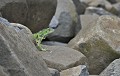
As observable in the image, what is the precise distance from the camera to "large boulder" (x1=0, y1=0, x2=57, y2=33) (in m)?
5.10

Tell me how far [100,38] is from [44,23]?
1123 millimetres

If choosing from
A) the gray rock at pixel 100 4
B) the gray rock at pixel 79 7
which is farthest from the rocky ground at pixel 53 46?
the gray rock at pixel 100 4

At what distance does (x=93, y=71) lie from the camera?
5.50 metres

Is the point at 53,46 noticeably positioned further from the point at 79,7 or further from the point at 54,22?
the point at 79,7

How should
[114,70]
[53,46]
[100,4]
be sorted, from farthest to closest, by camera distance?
1. [100,4]
2. [53,46]
3. [114,70]

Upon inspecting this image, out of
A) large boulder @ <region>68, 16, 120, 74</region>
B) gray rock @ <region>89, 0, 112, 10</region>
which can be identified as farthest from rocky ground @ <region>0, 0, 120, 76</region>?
gray rock @ <region>89, 0, 112, 10</region>

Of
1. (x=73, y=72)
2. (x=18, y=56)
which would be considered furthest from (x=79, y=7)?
(x=18, y=56)

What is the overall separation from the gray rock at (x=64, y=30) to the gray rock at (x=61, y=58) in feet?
6.48

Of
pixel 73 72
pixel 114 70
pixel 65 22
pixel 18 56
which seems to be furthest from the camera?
pixel 65 22

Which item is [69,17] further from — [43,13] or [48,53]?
[48,53]

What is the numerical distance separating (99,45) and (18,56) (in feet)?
8.69

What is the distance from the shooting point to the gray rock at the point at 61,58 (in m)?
4.52

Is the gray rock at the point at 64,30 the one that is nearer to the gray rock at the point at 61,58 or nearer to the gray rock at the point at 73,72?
the gray rock at the point at 61,58

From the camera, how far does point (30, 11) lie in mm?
5574
